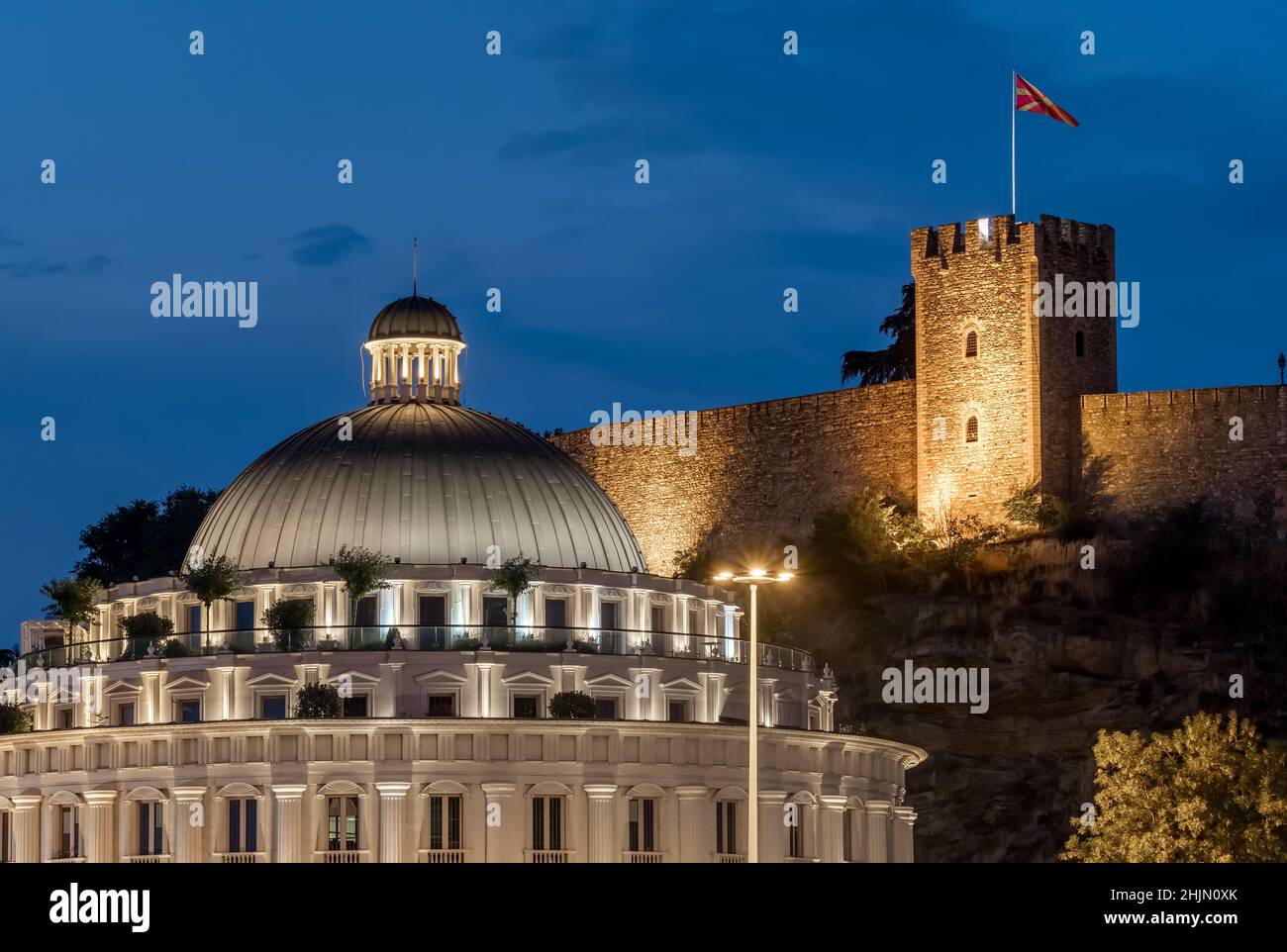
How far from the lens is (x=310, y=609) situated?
514 ft

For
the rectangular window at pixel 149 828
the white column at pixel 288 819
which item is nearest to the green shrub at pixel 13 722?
the rectangular window at pixel 149 828

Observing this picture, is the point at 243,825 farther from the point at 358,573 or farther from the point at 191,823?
the point at 358,573

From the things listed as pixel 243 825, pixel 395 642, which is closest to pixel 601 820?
pixel 395 642

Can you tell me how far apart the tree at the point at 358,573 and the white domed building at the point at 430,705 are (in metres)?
0.64

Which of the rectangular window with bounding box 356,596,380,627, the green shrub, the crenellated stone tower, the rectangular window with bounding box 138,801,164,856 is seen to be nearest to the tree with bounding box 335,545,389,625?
the rectangular window with bounding box 356,596,380,627

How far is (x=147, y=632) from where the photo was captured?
519ft

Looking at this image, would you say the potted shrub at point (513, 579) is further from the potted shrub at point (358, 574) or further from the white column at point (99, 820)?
the white column at point (99, 820)

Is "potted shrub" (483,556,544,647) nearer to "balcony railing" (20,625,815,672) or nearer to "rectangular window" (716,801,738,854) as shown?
"balcony railing" (20,625,815,672)

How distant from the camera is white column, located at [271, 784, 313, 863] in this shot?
148 m

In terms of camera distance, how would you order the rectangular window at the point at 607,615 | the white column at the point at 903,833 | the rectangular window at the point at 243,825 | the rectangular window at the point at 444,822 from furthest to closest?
the white column at the point at 903,833 < the rectangular window at the point at 607,615 < the rectangular window at the point at 243,825 < the rectangular window at the point at 444,822

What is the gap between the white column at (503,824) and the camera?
149500 millimetres
